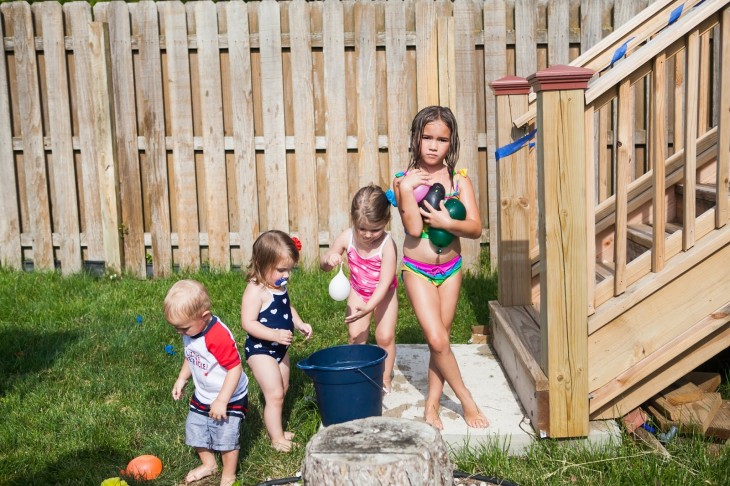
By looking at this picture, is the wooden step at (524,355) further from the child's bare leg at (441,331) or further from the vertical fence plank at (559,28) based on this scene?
the vertical fence plank at (559,28)

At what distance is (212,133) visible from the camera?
23.7 ft

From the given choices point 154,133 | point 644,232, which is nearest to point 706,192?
point 644,232

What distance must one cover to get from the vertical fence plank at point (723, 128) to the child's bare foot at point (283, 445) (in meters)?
2.30

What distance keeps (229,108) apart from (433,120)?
11.9 ft

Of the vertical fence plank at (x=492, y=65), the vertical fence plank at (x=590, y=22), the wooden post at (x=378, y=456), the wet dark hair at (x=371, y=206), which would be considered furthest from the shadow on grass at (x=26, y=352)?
the vertical fence plank at (x=590, y=22)

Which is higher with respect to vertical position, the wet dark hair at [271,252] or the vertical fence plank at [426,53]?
the vertical fence plank at [426,53]

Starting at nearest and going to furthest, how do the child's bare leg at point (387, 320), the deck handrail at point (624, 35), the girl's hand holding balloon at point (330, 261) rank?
the girl's hand holding balloon at point (330, 261)
the child's bare leg at point (387, 320)
the deck handrail at point (624, 35)

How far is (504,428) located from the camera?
3.95 meters

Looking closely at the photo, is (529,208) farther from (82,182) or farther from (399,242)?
(82,182)

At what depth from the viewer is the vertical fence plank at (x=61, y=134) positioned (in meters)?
7.33

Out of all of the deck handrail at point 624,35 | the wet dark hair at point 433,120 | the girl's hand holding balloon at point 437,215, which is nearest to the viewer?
the girl's hand holding balloon at point 437,215

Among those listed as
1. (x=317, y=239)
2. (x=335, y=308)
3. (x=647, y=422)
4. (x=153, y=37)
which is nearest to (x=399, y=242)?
(x=317, y=239)

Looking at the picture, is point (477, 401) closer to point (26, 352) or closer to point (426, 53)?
point (26, 352)

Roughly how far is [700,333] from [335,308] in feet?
9.32
